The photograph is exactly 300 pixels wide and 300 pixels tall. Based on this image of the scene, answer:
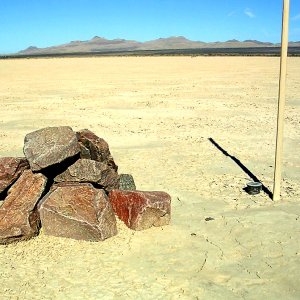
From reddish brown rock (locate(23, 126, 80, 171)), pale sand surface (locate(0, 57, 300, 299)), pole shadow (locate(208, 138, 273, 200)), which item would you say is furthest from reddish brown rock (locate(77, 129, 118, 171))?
pole shadow (locate(208, 138, 273, 200))

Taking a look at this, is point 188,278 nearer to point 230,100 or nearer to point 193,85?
point 230,100

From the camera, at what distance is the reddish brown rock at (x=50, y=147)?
20.2ft

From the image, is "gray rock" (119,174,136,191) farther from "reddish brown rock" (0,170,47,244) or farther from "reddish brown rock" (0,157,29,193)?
"reddish brown rock" (0,157,29,193)

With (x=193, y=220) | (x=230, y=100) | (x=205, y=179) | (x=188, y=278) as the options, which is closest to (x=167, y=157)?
(x=205, y=179)

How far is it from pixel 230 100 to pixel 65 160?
46.4 feet

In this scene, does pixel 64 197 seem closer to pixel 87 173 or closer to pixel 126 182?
pixel 87 173

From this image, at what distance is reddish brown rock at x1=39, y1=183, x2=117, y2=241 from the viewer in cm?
581

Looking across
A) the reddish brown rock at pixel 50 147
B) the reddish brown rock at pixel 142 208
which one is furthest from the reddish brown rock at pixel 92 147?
the reddish brown rock at pixel 142 208

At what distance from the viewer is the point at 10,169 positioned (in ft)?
21.7

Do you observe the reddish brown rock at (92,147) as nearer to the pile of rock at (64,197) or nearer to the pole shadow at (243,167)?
the pile of rock at (64,197)

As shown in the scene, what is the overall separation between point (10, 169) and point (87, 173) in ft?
3.82

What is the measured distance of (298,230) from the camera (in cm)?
616

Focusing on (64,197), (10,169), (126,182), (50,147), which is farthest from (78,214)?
(126,182)

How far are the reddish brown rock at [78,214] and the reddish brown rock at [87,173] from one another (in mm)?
357
